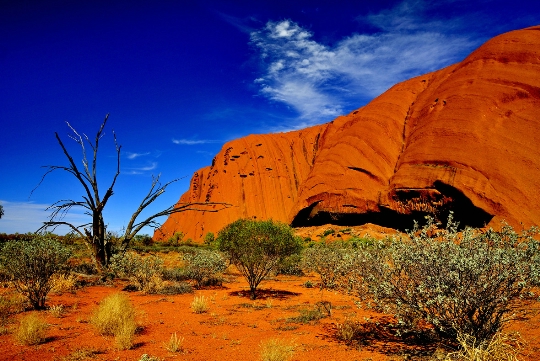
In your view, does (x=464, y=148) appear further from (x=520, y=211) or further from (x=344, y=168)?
(x=344, y=168)

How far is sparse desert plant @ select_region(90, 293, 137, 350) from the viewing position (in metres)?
6.12

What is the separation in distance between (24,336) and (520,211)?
3088 cm

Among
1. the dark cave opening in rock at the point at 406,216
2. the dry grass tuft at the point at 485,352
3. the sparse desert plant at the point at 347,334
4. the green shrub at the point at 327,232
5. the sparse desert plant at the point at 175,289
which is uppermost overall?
the dark cave opening in rock at the point at 406,216

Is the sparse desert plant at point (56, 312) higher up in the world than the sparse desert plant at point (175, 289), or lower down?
higher up

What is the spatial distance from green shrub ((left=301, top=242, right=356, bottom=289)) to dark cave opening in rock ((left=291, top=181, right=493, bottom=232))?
8104mm

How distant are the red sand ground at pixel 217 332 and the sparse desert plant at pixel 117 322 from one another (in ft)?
0.56

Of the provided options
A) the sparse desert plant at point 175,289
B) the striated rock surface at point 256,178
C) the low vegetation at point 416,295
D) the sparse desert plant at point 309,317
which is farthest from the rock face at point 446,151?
the sparse desert plant at point 309,317

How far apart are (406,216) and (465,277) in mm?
28993

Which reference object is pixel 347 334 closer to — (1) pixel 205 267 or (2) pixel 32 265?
(2) pixel 32 265

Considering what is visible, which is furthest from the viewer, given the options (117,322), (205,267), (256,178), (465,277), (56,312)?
(256,178)

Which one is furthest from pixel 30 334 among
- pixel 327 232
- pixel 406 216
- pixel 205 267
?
pixel 406 216

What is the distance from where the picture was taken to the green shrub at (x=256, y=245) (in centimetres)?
1225

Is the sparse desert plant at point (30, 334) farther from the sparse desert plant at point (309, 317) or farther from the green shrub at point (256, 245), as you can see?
the green shrub at point (256, 245)

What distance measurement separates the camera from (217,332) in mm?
7500
